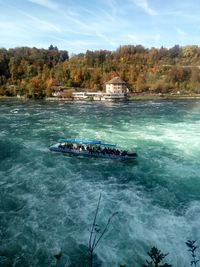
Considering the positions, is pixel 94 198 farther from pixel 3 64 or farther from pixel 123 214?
pixel 3 64

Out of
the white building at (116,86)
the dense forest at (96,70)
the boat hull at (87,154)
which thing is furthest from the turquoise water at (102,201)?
the dense forest at (96,70)

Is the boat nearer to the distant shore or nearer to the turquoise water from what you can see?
the turquoise water

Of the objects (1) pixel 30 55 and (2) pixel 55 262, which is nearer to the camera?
(2) pixel 55 262

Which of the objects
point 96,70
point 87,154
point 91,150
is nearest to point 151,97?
point 96,70

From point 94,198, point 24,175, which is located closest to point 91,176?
point 94,198

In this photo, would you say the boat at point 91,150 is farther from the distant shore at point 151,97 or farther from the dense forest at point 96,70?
the dense forest at point 96,70

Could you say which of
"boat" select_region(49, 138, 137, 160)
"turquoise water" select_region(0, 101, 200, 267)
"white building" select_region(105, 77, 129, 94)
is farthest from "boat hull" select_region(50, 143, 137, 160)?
"white building" select_region(105, 77, 129, 94)
